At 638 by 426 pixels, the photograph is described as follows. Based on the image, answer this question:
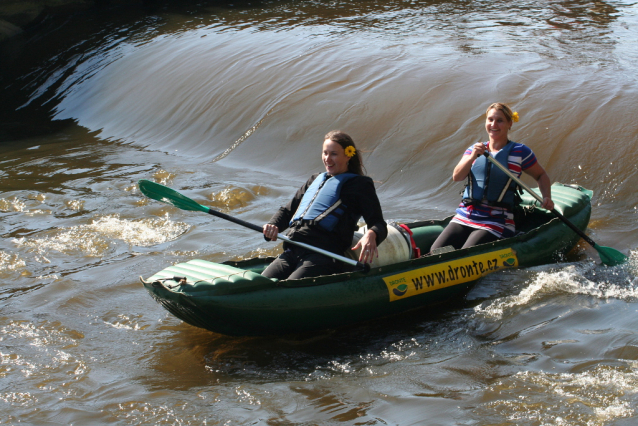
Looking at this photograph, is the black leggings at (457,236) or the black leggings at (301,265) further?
the black leggings at (457,236)

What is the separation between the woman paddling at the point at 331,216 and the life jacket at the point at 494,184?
1.17 metres

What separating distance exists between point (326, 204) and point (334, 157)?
0.32 m

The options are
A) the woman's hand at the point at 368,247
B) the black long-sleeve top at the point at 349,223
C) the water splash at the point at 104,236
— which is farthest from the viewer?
the water splash at the point at 104,236

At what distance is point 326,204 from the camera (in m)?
4.44

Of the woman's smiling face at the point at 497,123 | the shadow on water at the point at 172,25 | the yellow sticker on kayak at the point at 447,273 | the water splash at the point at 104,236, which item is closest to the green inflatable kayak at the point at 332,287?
the yellow sticker on kayak at the point at 447,273

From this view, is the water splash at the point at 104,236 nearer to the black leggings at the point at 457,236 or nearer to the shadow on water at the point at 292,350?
the shadow on water at the point at 292,350

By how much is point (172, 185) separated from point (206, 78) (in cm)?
414

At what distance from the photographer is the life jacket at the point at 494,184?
5.16 m

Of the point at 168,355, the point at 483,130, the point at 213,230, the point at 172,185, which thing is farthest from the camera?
the point at 172,185

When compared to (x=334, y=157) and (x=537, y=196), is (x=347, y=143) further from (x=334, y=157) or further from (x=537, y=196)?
(x=537, y=196)

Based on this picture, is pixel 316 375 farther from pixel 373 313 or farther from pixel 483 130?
pixel 483 130

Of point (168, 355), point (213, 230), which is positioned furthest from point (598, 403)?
point (213, 230)

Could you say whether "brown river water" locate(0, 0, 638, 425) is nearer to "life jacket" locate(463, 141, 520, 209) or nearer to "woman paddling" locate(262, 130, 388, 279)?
"woman paddling" locate(262, 130, 388, 279)

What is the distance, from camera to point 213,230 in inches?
273
